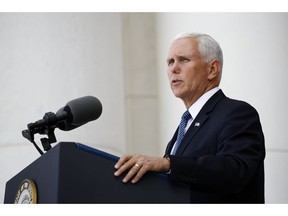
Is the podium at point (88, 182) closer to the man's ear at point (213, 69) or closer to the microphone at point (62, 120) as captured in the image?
the microphone at point (62, 120)

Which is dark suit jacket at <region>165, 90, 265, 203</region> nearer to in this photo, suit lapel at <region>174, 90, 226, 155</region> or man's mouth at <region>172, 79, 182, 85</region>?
suit lapel at <region>174, 90, 226, 155</region>

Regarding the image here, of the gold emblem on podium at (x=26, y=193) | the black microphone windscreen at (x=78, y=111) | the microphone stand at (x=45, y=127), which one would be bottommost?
the gold emblem on podium at (x=26, y=193)

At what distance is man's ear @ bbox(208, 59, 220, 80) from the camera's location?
10.2 feet

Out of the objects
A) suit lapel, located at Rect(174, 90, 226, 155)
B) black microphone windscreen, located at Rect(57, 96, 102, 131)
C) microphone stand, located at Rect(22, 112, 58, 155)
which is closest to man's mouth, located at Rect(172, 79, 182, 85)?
suit lapel, located at Rect(174, 90, 226, 155)

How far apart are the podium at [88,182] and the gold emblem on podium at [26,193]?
0.05ft

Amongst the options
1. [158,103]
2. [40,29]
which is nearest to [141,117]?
[158,103]

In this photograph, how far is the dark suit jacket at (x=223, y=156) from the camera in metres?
2.20

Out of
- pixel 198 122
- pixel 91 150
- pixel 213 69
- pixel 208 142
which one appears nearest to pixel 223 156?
pixel 208 142

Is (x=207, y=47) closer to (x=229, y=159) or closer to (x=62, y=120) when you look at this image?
(x=229, y=159)

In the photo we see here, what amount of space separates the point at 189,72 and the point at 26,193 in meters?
1.28

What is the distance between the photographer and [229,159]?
88.7 inches

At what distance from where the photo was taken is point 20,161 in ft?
14.9

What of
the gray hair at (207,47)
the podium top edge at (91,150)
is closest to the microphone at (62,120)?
the podium top edge at (91,150)

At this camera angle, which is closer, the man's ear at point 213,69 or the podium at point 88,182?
the podium at point 88,182
